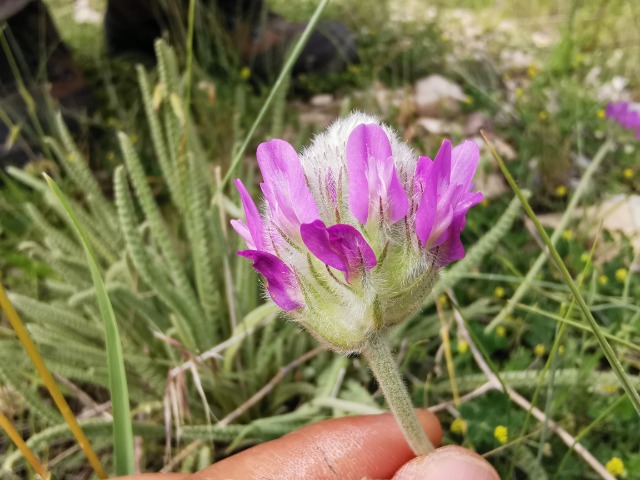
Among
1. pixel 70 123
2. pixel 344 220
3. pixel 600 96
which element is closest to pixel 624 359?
pixel 344 220

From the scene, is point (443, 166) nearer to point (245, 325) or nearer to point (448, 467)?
point (448, 467)

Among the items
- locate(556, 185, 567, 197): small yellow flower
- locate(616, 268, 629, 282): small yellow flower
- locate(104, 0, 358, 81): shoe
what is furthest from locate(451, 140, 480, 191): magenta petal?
locate(104, 0, 358, 81): shoe

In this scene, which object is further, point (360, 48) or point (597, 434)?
point (360, 48)

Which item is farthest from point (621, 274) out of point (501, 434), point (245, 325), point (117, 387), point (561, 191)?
point (117, 387)

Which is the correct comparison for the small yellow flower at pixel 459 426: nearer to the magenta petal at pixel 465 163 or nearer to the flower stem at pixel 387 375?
the flower stem at pixel 387 375

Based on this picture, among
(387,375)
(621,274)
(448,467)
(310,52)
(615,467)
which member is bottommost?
(615,467)

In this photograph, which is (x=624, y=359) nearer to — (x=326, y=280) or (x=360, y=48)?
(x=326, y=280)

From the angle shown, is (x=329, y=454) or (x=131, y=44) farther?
(x=131, y=44)

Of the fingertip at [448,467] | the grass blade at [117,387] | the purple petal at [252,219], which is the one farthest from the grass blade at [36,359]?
the fingertip at [448,467]
